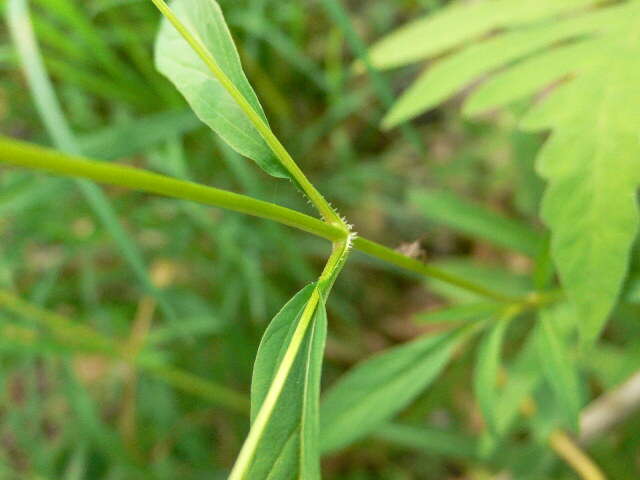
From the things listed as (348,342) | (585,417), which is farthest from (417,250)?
(348,342)

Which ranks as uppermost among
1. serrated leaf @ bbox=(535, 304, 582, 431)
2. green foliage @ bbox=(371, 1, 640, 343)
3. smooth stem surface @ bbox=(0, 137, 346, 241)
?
green foliage @ bbox=(371, 1, 640, 343)

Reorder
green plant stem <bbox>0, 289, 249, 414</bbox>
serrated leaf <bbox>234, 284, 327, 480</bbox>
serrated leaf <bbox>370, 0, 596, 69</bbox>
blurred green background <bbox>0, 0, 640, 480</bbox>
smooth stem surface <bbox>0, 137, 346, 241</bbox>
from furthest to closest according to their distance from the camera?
blurred green background <bbox>0, 0, 640, 480</bbox> → green plant stem <bbox>0, 289, 249, 414</bbox> → serrated leaf <bbox>370, 0, 596, 69</bbox> → serrated leaf <bbox>234, 284, 327, 480</bbox> → smooth stem surface <bbox>0, 137, 346, 241</bbox>

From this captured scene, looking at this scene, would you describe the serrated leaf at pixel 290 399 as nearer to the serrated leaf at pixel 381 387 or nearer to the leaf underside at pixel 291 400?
the leaf underside at pixel 291 400

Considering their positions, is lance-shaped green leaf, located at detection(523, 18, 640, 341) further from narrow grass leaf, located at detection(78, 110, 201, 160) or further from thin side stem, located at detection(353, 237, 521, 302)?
narrow grass leaf, located at detection(78, 110, 201, 160)

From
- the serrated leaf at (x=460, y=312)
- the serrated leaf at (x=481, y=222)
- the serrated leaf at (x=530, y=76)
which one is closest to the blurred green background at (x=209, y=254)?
the serrated leaf at (x=481, y=222)

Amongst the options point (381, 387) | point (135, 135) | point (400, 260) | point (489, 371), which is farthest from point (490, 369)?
point (135, 135)

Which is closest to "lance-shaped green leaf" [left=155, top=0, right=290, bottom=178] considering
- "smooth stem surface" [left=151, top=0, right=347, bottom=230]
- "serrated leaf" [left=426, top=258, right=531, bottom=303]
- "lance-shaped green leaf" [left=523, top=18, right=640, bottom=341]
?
"smooth stem surface" [left=151, top=0, right=347, bottom=230]
